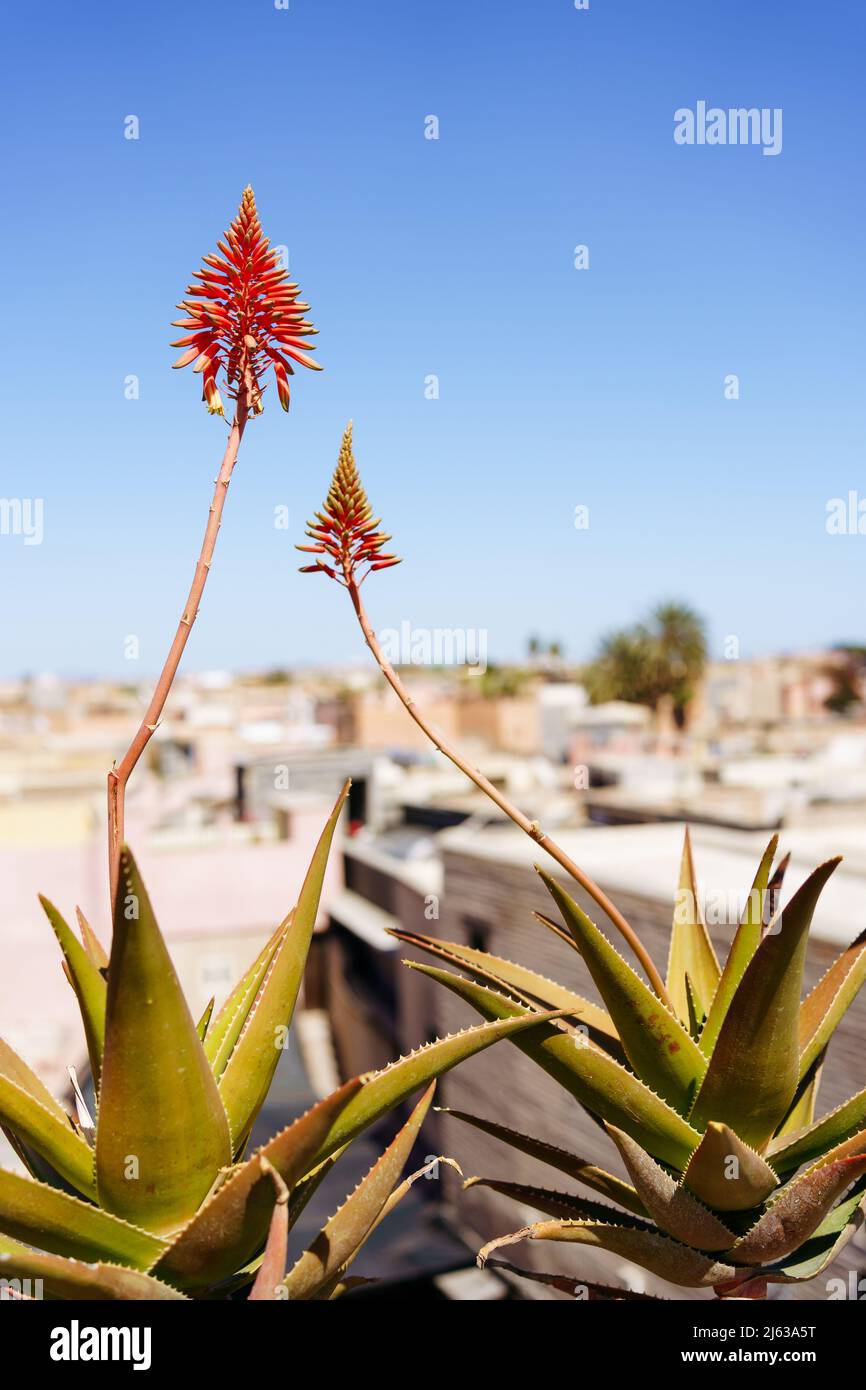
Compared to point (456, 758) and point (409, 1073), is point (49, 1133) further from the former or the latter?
point (456, 758)

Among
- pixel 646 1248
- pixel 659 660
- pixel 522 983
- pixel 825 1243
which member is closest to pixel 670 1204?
pixel 646 1248

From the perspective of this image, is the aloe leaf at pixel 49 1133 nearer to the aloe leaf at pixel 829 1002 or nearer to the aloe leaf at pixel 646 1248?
the aloe leaf at pixel 646 1248

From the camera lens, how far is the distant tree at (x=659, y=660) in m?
46.9

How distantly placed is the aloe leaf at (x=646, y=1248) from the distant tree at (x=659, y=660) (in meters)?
45.8

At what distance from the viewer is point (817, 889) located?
1.59 meters

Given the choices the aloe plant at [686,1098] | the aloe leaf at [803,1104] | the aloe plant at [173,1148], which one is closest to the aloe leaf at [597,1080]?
the aloe plant at [686,1098]

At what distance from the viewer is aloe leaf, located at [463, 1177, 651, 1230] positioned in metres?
1.87

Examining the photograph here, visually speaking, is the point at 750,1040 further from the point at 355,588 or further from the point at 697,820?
the point at 697,820

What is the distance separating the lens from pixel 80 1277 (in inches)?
53.8

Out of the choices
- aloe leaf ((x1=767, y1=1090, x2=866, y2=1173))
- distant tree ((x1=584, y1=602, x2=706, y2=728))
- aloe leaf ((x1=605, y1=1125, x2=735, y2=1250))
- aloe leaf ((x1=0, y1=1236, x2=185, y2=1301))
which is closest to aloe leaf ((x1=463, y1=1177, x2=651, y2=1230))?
aloe leaf ((x1=605, y1=1125, x2=735, y2=1250))

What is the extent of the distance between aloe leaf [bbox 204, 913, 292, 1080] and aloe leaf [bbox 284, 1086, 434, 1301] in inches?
11.6

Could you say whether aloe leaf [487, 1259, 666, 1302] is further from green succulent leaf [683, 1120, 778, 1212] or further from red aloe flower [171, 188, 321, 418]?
red aloe flower [171, 188, 321, 418]

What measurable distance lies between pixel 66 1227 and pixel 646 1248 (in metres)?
0.86
